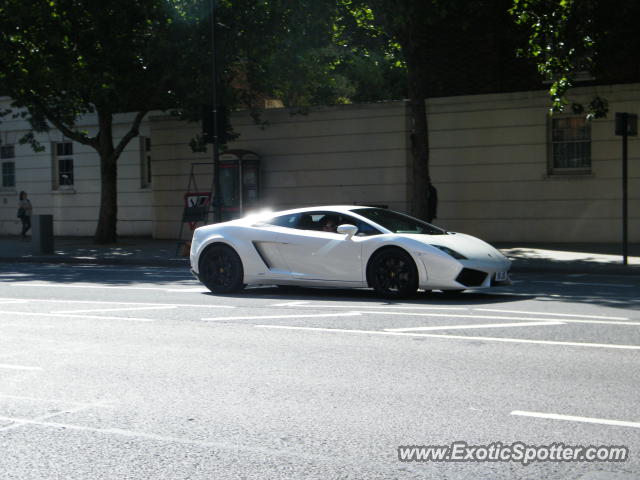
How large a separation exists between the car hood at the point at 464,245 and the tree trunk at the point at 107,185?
16.9m

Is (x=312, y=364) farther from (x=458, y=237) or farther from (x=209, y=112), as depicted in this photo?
(x=209, y=112)

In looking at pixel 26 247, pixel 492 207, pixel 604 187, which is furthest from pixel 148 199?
pixel 604 187

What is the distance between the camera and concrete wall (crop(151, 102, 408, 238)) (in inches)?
1031

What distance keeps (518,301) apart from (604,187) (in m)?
12.4

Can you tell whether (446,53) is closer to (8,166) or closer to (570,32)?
(570,32)

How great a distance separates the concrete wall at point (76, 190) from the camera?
31750 millimetres

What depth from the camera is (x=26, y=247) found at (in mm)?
27000

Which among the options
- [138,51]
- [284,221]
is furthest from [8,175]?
[284,221]

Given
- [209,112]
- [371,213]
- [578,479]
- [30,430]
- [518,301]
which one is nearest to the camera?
[578,479]

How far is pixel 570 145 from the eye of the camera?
23984 mm

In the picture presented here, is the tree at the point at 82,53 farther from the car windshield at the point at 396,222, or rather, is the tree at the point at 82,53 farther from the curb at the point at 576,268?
the car windshield at the point at 396,222

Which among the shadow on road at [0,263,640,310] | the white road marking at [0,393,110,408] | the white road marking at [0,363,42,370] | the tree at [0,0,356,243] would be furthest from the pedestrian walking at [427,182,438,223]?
the white road marking at [0,393,110,408]

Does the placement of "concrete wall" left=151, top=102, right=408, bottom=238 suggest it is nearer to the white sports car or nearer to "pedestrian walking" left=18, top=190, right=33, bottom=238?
"pedestrian walking" left=18, top=190, right=33, bottom=238

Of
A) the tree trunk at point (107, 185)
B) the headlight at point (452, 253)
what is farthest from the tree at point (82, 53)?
the headlight at point (452, 253)
